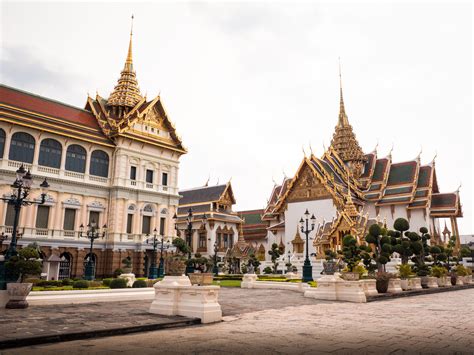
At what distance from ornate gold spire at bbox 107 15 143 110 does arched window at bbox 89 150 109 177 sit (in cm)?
655

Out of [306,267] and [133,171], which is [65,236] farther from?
[306,267]

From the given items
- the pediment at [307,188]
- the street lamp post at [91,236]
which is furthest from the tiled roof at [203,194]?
the street lamp post at [91,236]

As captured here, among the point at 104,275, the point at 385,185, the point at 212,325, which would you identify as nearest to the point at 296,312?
the point at 212,325

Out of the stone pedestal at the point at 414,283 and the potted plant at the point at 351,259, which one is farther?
the stone pedestal at the point at 414,283

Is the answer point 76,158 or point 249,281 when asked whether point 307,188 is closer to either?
point 249,281

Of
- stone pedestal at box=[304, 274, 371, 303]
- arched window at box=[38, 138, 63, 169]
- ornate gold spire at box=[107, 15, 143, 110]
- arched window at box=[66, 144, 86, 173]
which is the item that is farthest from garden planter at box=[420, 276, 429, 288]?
ornate gold spire at box=[107, 15, 143, 110]

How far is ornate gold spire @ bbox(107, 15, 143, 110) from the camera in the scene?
38.6 m

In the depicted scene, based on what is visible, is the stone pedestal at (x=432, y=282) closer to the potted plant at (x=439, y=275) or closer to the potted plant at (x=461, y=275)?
the potted plant at (x=439, y=275)

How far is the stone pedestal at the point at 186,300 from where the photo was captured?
9273mm

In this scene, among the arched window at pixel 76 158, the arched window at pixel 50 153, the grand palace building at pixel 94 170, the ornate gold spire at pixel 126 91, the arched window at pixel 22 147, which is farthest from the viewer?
the ornate gold spire at pixel 126 91

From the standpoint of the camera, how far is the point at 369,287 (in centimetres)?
1628

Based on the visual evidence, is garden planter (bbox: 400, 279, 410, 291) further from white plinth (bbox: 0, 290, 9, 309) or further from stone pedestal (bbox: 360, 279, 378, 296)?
white plinth (bbox: 0, 290, 9, 309)

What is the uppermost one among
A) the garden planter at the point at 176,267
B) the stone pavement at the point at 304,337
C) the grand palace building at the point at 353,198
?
the grand palace building at the point at 353,198

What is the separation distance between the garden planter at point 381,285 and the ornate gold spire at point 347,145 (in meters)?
29.8
